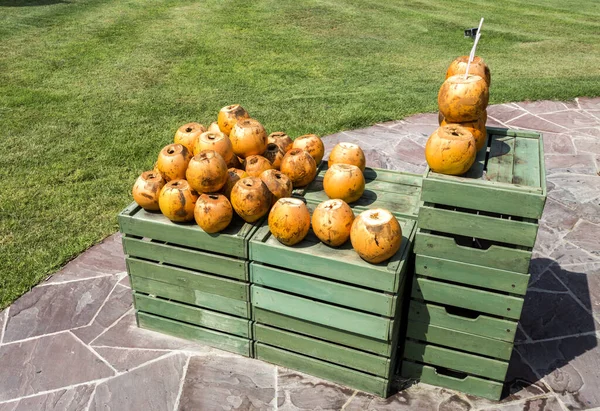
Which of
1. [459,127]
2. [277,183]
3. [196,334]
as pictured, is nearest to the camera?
[459,127]

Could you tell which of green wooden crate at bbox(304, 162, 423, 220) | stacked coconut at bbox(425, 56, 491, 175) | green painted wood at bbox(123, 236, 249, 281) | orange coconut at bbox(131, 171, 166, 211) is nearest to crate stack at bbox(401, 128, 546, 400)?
stacked coconut at bbox(425, 56, 491, 175)

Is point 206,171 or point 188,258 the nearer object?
point 206,171

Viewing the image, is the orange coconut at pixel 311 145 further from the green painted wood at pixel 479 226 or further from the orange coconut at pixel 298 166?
the green painted wood at pixel 479 226

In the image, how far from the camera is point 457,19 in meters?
17.6

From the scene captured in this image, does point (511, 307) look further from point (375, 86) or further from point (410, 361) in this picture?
point (375, 86)

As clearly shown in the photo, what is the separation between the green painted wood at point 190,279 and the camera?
4312 mm

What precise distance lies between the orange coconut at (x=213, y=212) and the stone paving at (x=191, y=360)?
122 cm

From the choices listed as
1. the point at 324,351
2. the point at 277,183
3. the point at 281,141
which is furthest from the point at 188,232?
the point at 324,351

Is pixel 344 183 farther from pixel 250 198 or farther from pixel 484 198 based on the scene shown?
pixel 484 198

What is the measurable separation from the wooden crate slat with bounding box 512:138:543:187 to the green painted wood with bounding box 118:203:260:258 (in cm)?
187

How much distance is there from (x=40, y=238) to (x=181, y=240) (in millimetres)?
2716

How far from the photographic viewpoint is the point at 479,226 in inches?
143

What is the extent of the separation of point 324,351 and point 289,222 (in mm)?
1081

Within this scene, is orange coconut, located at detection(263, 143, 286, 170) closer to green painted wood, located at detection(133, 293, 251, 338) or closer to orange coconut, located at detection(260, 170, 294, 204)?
orange coconut, located at detection(260, 170, 294, 204)
